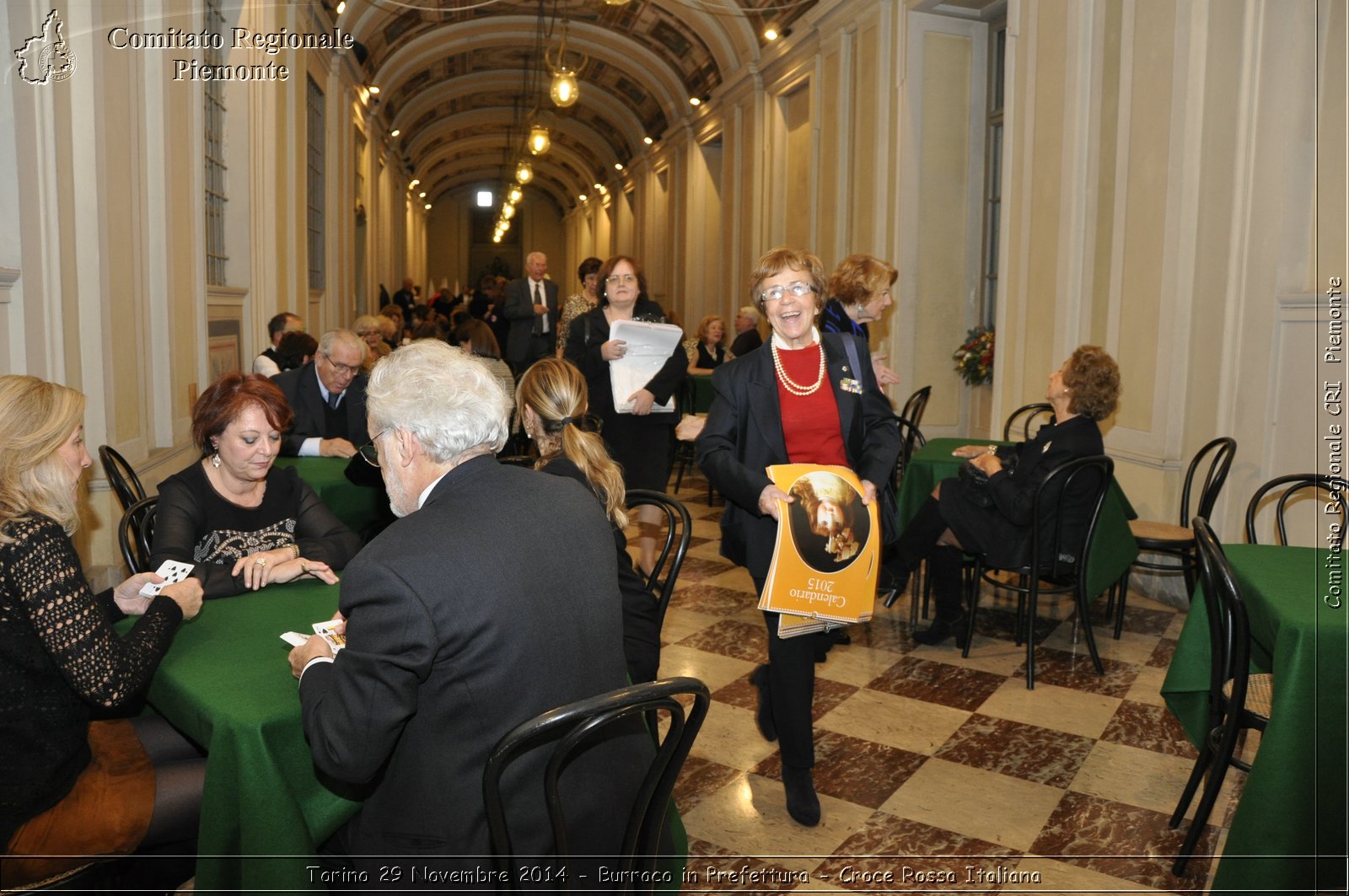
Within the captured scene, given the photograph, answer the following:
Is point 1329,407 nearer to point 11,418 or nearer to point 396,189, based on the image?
point 11,418

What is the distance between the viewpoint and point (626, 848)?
5.19 ft

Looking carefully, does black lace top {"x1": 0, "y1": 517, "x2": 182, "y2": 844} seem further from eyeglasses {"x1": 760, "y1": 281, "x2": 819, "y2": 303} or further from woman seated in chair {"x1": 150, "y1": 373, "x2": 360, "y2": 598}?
eyeglasses {"x1": 760, "y1": 281, "x2": 819, "y2": 303}

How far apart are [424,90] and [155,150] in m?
13.1

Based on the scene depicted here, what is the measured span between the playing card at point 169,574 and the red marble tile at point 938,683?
2.51m

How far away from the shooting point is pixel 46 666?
5.82ft

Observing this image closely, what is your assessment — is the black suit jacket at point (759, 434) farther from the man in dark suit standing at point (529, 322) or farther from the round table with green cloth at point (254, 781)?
the man in dark suit standing at point (529, 322)

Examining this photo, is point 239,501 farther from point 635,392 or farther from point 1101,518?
point 1101,518

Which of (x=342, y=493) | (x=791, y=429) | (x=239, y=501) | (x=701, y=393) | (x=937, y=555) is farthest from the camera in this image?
(x=701, y=393)

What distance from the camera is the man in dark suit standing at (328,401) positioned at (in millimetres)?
4301

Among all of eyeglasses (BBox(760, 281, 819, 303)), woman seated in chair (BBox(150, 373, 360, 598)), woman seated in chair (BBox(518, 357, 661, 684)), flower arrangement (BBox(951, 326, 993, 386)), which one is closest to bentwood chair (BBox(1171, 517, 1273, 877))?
eyeglasses (BBox(760, 281, 819, 303))

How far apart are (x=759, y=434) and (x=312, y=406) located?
8.07 feet

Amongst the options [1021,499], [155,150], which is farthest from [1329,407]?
[155,150]

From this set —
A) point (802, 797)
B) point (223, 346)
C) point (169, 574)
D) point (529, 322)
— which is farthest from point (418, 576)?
point (529, 322)

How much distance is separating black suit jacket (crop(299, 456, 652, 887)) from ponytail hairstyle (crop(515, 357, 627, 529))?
37.8 inches
